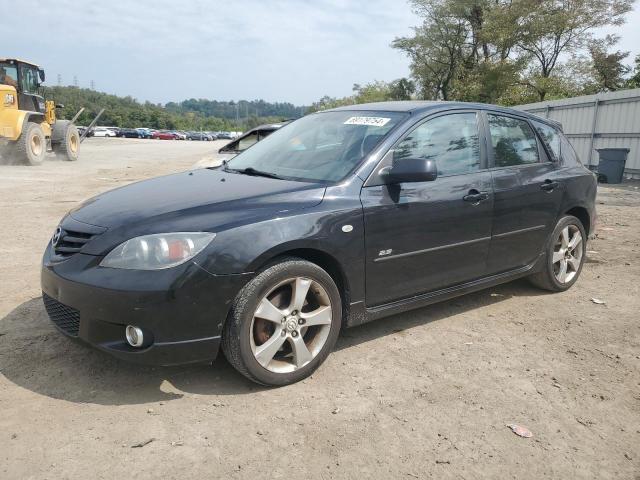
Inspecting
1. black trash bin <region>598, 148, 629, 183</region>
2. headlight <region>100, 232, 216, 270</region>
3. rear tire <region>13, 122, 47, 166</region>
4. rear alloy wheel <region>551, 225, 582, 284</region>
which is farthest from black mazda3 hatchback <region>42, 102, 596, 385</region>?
rear tire <region>13, 122, 47, 166</region>

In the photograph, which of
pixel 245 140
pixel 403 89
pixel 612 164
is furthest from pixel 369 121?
pixel 403 89

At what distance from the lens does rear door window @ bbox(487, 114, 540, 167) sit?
4.29m

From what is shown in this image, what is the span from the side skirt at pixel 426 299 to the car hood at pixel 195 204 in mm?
779

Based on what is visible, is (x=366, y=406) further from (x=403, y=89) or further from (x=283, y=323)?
(x=403, y=89)

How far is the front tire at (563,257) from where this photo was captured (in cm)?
474

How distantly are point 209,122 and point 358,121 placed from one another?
145m

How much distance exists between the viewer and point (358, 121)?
3945 millimetres

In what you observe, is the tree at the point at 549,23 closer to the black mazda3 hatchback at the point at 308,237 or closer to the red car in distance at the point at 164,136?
the black mazda3 hatchback at the point at 308,237

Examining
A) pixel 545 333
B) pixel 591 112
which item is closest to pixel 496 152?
pixel 545 333

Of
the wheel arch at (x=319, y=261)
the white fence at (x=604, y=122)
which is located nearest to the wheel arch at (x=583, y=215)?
the wheel arch at (x=319, y=261)

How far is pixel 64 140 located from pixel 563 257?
63.2 ft

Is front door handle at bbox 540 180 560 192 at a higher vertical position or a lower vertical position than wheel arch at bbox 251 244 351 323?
higher

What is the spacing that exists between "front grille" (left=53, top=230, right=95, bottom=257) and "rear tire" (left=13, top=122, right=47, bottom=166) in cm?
1572

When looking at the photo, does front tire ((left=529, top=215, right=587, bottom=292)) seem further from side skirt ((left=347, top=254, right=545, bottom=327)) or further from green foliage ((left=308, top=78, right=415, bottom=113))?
green foliage ((left=308, top=78, right=415, bottom=113))
